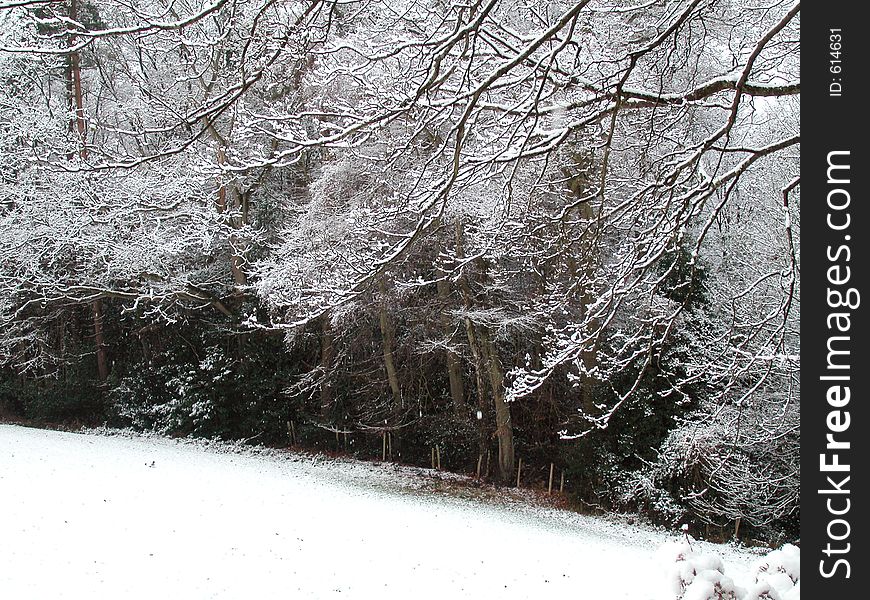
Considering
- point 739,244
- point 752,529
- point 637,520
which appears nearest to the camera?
point 752,529

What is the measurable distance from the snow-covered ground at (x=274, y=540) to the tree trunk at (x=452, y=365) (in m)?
2.06

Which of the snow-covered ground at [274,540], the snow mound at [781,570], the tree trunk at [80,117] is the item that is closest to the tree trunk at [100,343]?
the tree trunk at [80,117]

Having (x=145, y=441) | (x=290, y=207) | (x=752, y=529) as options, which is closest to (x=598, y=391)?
(x=752, y=529)

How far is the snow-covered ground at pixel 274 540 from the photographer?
6.16 m

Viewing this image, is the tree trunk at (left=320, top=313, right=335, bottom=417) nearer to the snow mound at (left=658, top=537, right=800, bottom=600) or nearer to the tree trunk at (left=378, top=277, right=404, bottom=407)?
the tree trunk at (left=378, top=277, right=404, bottom=407)

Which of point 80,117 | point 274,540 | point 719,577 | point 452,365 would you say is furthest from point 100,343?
point 719,577

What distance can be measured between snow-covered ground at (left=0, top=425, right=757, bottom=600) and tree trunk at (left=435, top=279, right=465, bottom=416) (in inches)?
81.2

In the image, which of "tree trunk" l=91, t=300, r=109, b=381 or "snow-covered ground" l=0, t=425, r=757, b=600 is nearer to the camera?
"snow-covered ground" l=0, t=425, r=757, b=600

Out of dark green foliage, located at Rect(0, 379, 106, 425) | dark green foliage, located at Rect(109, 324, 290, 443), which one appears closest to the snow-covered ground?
dark green foliage, located at Rect(109, 324, 290, 443)
